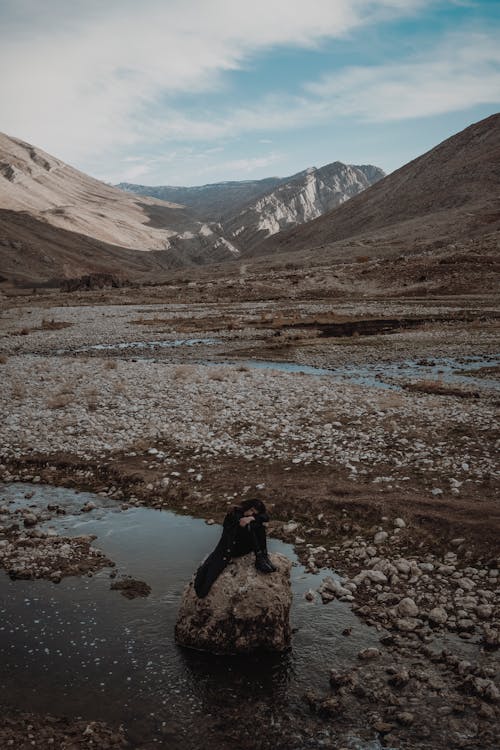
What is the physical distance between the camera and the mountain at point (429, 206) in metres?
121

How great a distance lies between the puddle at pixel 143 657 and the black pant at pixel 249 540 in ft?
4.82

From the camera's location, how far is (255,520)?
1020 cm

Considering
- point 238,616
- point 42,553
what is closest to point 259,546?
point 238,616

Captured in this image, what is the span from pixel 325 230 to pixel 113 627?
189555mm

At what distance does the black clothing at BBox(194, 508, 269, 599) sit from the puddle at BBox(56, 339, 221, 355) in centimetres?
3573

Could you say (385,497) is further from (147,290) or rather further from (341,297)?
(147,290)

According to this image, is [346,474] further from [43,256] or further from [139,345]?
[43,256]

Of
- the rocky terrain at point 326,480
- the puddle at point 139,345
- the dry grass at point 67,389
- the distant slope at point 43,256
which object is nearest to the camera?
the rocky terrain at point 326,480

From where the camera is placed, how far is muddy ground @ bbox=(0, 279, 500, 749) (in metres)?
8.56

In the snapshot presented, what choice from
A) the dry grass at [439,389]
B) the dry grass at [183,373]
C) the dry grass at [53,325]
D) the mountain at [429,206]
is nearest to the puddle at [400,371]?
the dry grass at [439,389]

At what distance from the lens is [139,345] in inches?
1869

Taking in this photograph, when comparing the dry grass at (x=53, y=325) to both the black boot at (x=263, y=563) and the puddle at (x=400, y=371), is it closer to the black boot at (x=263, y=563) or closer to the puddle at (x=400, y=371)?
the puddle at (x=400, y=371)

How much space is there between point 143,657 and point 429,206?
165017 mm

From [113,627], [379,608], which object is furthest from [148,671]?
[379,608]
